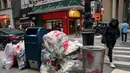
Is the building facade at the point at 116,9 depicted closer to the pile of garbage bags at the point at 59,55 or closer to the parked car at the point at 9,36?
the parked car at the point at 9,36

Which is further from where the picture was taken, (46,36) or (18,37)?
(18,37)

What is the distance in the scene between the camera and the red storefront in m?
20.7

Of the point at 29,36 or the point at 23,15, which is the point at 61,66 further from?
the point at 23,15

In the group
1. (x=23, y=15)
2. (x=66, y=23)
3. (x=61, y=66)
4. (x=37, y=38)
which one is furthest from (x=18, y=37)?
(x=23, y=15)

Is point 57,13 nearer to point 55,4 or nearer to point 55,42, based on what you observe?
point 55,4

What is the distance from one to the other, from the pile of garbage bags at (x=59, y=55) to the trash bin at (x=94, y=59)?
775 mm

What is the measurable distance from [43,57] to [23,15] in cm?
2241

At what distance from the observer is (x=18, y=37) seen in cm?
1049

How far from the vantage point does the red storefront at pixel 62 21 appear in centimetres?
2067

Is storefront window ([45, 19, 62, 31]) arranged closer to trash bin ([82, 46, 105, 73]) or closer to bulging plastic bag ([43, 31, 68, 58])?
bulging plastic bag ([43, 31, 68, 58])

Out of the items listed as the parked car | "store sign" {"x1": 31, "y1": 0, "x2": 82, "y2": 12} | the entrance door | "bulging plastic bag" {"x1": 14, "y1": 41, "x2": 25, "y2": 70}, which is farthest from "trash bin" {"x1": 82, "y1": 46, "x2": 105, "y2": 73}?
the entrance door

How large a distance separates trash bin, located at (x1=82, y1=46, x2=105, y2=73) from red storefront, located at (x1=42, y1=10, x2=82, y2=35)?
16.0m

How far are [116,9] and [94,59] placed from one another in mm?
15736

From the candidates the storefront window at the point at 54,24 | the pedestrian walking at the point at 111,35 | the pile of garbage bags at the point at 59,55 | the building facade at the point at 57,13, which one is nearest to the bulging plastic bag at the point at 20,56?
the pile of garbage bags at the point at 59,55
